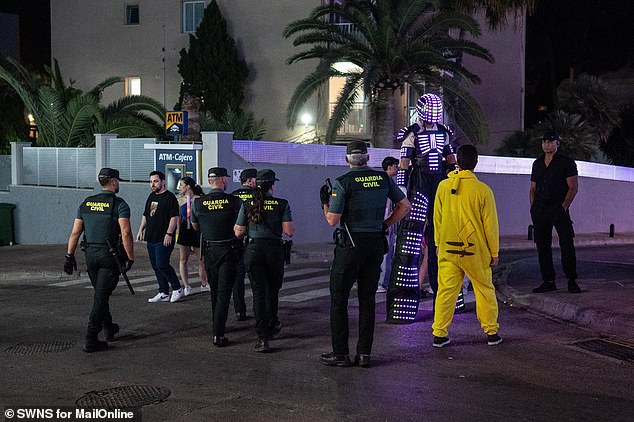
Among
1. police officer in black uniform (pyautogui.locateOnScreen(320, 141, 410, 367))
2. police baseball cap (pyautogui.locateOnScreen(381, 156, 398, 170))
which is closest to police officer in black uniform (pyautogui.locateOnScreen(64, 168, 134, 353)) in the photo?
police officer in black uniform (pyautogui.locateOnScreen(320, 141, 410, 367))

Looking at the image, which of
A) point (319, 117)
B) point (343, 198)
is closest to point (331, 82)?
point (319, 117)

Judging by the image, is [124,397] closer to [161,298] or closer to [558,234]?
[161,298]

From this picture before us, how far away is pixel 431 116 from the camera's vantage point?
991 centimetres

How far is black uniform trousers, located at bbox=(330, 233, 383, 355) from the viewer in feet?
24.8

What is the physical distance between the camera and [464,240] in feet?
26.6

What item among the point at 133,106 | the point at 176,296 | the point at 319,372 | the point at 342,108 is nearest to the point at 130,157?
the point at 342,108

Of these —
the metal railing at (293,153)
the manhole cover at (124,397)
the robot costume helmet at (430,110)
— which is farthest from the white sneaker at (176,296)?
the metal railing at (293,153)

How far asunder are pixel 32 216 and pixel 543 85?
34.5 metres

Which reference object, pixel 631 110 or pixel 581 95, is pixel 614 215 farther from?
pixel 631 110

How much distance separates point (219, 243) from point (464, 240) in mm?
2538

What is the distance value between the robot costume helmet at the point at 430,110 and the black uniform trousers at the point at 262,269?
8.42 feet

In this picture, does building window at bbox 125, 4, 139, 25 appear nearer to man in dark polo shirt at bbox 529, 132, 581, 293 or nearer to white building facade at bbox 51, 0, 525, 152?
white building facade at bbox 51, 0, 525, 152

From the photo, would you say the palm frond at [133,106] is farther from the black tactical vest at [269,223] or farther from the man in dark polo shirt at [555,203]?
the black tactical vest at [269,223]

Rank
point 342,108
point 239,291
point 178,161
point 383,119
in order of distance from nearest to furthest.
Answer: point 239,291 < point 178,161 < point 342,108 < point 383,119
